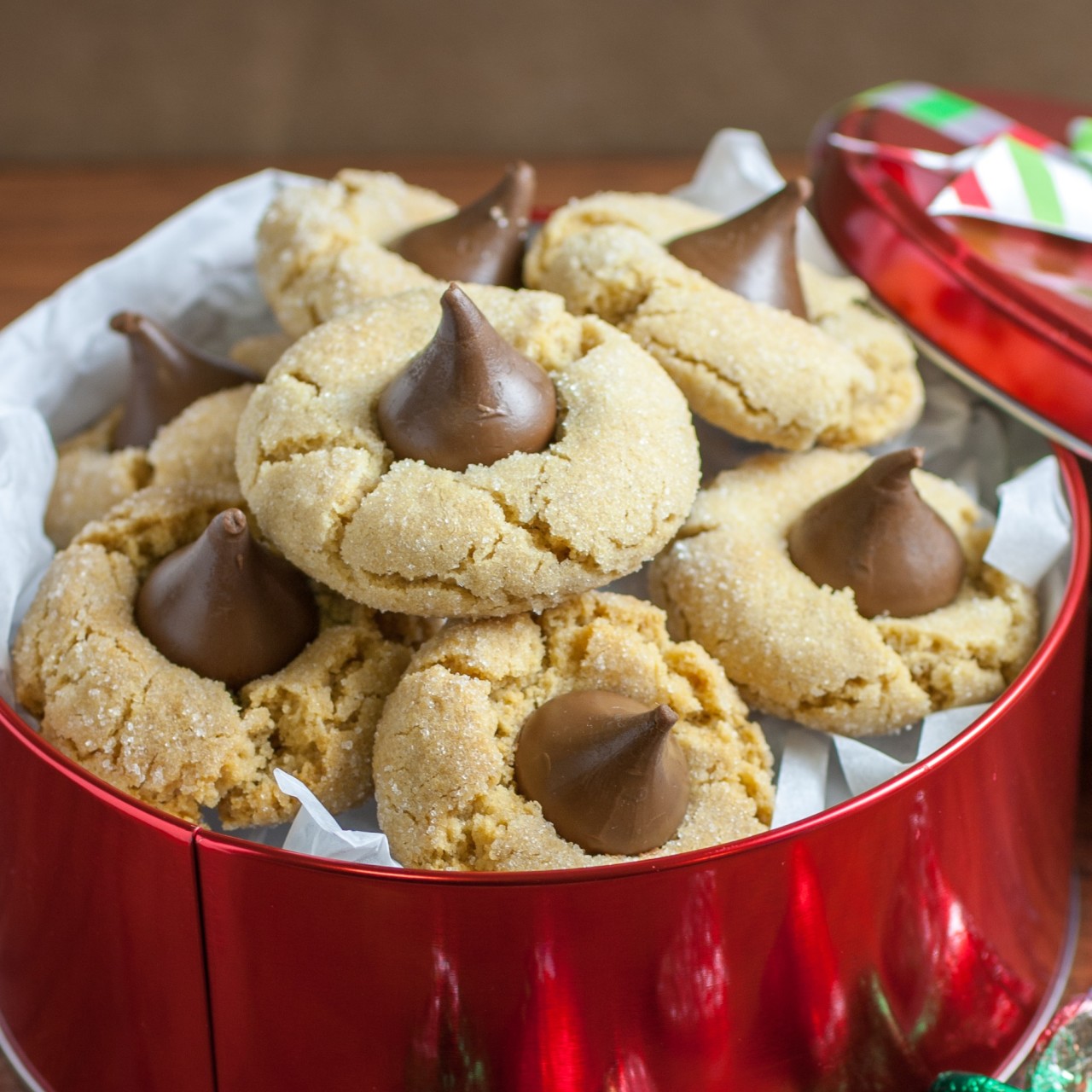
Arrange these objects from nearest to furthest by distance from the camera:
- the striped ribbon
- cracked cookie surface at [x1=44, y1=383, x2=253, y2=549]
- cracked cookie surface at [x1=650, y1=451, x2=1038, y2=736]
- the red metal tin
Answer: the red metal tin, cracked cookie surface at [x1=650, y1=451, x2=1038, y2=736], cracked cookie surface at [x1=44, y1=383, x2=253, y2=549], the striped ribbon

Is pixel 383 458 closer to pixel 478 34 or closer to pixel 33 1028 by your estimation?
pixel 33 1028

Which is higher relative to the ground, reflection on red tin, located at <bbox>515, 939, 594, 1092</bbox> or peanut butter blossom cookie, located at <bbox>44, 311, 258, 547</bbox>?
peanut butter blossom cookie, located at <bbox>44, 311, 258, 547</bbox>

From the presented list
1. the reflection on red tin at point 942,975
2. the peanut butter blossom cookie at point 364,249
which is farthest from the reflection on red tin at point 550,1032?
the peanut butter blossom cookie at point 364,249

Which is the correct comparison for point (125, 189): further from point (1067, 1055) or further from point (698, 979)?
point (1067, 1055)

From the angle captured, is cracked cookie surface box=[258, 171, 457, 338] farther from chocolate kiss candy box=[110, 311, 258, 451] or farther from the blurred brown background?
the blurred brown background

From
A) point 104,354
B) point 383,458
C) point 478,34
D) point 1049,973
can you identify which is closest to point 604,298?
point 383,458

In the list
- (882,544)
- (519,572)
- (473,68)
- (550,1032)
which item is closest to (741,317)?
(882,544)

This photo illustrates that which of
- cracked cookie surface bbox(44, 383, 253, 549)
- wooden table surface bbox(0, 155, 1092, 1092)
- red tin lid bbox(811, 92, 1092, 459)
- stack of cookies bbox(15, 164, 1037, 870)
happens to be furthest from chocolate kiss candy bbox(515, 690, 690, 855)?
wooden table surface bbox(0, 155, 1092, 1092)
